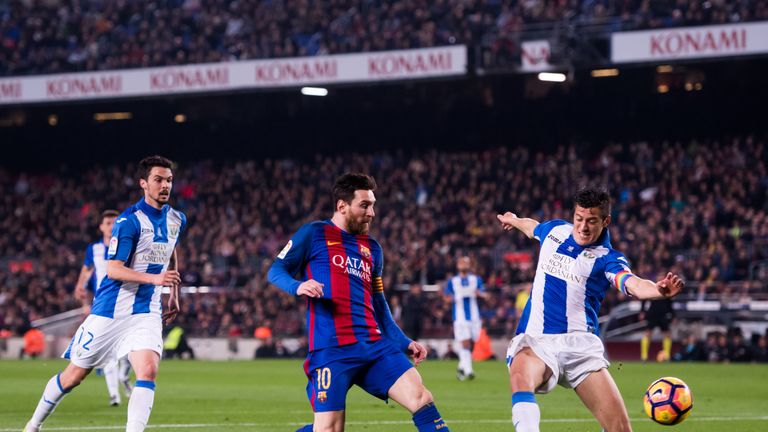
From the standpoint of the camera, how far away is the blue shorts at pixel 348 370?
7.60 meters

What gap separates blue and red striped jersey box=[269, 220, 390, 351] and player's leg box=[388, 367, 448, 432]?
1.21ft

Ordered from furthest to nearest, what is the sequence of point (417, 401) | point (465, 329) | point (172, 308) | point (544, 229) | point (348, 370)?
point (465, 329), point (172, 308), point (544, 229), point (348, 370), point (417, 401)

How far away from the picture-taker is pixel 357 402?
16.5m

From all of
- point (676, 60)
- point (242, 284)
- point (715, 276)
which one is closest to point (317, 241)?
point (715, 276)

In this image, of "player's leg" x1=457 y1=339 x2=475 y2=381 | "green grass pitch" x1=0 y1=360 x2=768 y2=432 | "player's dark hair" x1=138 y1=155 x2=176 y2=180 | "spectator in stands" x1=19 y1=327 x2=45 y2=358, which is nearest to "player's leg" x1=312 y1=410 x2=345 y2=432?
"player's dark hair" x1=138 y1=155 x2=176 y2=180

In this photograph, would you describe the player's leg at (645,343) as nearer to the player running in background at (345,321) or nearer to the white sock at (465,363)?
the white sock at (465,363)

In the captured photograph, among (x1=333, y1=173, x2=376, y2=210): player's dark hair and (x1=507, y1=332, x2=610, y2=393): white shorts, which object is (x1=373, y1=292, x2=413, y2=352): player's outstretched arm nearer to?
(x1=333, y1=173, x2=376, y2=210): player's dark hair

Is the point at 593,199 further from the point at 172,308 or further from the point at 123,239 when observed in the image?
the point at 172,308

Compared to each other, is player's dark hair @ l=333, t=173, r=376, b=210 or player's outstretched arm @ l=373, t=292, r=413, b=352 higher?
player's dark hair @ l=333, t=173, r=376, b=210

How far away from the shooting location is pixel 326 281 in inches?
307

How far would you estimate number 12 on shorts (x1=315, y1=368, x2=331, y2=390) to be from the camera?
300 inches

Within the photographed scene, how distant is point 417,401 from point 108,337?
3307 mm

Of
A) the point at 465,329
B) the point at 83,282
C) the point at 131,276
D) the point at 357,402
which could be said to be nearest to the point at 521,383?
the point at 131,276

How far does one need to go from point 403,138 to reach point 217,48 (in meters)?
7.77
